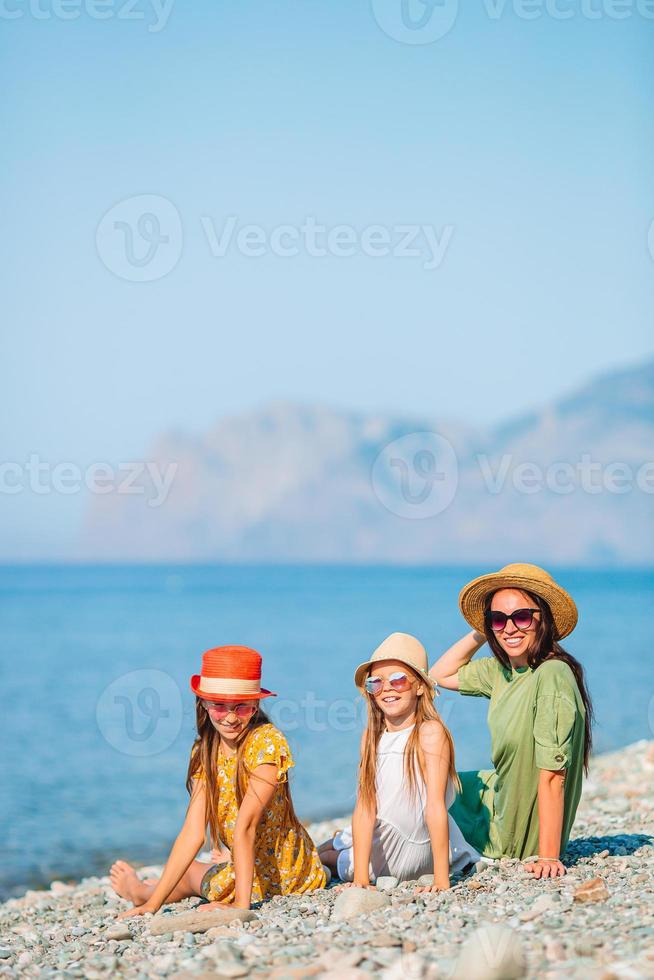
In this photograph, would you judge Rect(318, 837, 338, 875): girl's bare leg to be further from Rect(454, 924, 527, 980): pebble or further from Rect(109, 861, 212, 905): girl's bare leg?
Answer: Rect(454, 924, 527, 980): pebble

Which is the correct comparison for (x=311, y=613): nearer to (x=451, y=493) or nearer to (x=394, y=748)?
(x=394, y=748)

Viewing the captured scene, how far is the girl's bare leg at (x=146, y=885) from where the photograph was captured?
632 cm

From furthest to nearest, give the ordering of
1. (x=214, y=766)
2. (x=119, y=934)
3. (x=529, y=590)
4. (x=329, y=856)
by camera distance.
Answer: (x=329, y=856), (x=529, y=590), (x=214, y=766), (x=119, y=934)

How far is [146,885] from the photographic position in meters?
6.45

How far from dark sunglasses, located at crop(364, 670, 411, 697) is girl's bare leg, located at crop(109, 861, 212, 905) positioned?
52.3 inches

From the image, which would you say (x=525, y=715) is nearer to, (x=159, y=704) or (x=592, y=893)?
(x=592, y=893)

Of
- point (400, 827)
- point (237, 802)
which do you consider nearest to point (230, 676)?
point (237, 802)

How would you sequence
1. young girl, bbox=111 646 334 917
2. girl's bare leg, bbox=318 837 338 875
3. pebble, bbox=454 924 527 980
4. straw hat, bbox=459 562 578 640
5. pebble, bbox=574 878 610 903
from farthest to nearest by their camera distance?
girl's bare leg, bbox=318 837 338 875
straw hat, bbox=459 562 578 640
young girl, bbox=111 646 334 917
pebble, bbox=574 878 610 903
pebble, bbox=454 924 527 980

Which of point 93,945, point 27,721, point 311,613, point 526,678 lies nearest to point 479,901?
point 526,678

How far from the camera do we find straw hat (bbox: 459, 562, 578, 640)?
20.3 ft

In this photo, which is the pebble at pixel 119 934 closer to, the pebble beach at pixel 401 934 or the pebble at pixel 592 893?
the pebble beach at pixel 401 934

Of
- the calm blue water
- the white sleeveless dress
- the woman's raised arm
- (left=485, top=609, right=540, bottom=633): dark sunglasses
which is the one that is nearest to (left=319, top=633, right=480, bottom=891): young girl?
the white sleeveless dress

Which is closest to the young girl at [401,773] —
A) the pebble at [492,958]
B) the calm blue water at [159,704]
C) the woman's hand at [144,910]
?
the woman's hand at [144,910]

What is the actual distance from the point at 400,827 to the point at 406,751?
0.41m
